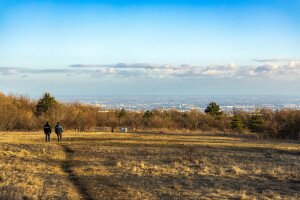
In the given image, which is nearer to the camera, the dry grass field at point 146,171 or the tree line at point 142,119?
the dry grass field at point 146,171

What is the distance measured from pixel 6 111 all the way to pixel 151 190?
4273 cm

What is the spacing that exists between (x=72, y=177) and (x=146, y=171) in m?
3.87

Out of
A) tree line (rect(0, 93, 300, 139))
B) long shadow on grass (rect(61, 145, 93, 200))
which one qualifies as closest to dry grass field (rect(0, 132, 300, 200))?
long shadow on grass (rect(61, 145, 93, 200))

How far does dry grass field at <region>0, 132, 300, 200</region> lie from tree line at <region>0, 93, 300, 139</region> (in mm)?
17690

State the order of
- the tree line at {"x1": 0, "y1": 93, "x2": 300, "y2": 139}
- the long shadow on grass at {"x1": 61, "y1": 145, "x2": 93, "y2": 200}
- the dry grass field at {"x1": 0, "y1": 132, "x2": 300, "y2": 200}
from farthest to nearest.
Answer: the tree line at {"x1": 0, "y1": 93, "x2": 300, "y2": 139}
the dry grass field at {"x1": 0, "y1": 132, "x2": 300, "y2": 200}
the long shadow on grass at {"x1": 61, "y1": 145, "x2": 93, "y2": 200}

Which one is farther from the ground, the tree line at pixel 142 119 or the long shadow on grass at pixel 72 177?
the tree line at pixel 142 119

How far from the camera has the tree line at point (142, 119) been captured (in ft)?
173

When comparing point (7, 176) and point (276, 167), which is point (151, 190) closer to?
point (7, 176)

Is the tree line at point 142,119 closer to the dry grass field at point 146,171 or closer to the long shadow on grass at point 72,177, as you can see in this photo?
the dry grass field at point 146,171

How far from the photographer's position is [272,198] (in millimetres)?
17500

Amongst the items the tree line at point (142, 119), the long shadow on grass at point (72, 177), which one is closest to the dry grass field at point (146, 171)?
the long shadow on grass at point (72, 177)

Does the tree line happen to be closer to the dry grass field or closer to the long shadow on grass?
the dry grass field

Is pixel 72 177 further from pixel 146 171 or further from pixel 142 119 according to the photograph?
pixel 142 119

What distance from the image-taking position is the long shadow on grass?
18016 mm
